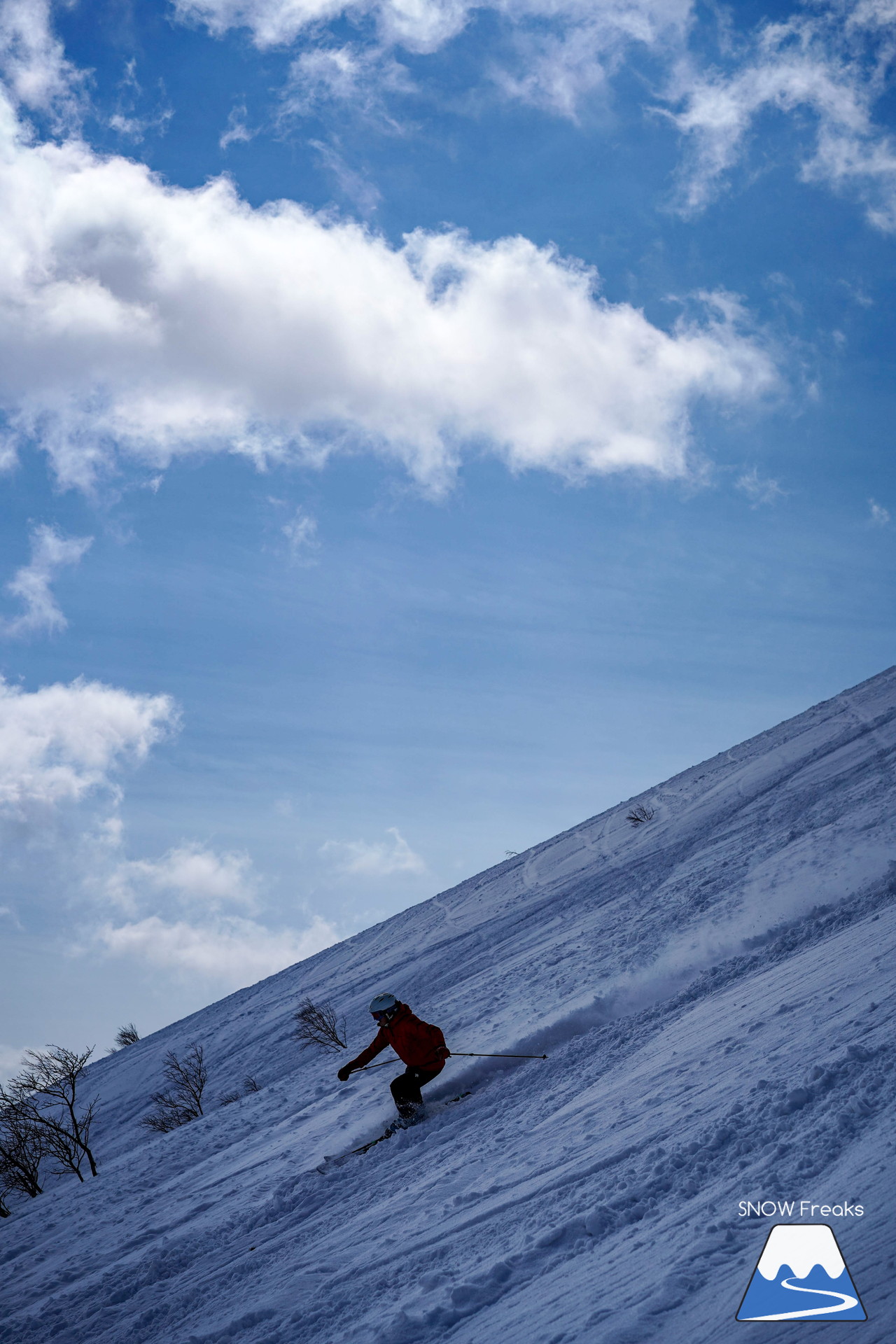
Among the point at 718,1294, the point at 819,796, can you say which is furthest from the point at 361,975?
the point at 718,1294

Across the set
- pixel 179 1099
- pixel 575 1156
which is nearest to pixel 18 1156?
pixel 179 1099

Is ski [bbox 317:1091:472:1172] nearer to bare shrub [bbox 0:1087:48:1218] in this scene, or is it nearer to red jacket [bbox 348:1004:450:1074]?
red jacket [bbox 348:1004:450:1074]

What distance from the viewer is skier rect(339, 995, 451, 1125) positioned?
23.2ft

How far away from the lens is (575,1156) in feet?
15.9

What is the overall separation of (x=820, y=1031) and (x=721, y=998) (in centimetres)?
190

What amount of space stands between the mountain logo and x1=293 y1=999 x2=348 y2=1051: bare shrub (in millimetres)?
8933

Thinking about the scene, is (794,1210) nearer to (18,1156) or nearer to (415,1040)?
(415,1040)

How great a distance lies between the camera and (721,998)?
22.1 ft

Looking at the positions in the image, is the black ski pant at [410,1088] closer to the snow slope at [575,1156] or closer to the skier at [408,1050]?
the skier at [408,1050]

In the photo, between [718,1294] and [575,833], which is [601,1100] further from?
[575,833]

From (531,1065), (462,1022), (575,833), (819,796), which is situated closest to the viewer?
(531,1065)

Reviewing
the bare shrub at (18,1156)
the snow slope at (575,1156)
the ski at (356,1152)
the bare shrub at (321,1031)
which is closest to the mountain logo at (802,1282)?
the snow slope at (575,1156)

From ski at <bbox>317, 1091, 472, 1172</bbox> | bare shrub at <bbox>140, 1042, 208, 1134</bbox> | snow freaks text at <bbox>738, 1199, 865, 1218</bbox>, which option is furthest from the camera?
bare shrub at <bbox>140, 1042, 208, 1134</bbox>

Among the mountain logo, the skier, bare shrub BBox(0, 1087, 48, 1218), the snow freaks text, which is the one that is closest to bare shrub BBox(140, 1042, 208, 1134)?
bare shrub BBox(0, 1087, 48, 1218)
